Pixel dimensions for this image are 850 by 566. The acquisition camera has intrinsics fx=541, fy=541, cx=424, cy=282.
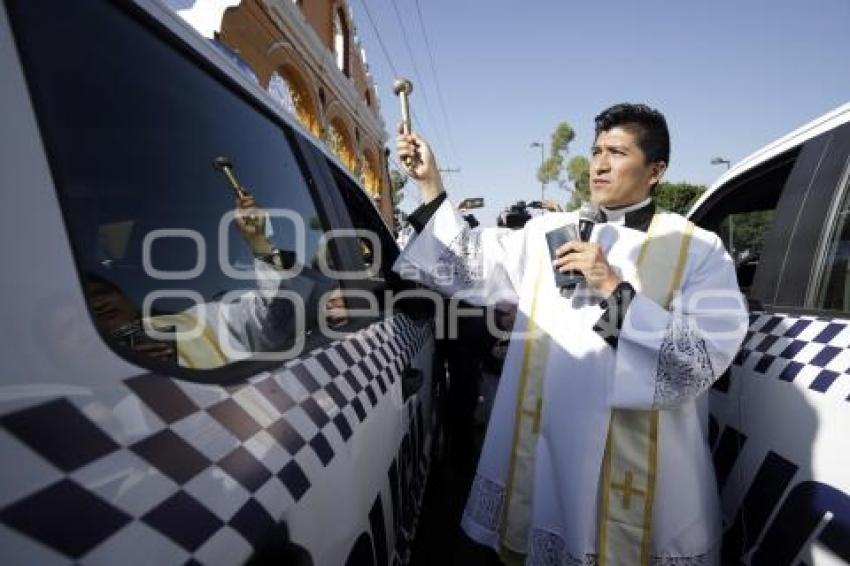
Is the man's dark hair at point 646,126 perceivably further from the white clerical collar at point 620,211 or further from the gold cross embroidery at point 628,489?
the gold cross embroidery at point 628,489

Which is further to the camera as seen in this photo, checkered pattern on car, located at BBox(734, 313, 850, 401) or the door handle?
the door handle

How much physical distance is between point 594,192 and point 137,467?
1.82 meters

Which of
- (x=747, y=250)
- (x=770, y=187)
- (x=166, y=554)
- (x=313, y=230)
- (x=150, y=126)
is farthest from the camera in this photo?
(x=747, y=250)

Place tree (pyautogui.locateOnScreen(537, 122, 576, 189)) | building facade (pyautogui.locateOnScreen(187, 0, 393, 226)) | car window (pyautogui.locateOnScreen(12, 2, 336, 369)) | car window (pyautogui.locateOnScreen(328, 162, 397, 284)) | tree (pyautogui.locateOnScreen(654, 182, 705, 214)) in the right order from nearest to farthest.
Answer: car window (pyautogui.locateOnScreen(12, 2, 336, 369)) → car window (pyautogui.locateOnScreen(328, 162, 397, 284)) → building facade (pyautogui.locateOnScreen(187, 0, 393, 226)) → tree (pyautogui.locateOnScreen(654, 182, 705, 214)) → tree (pyautogui.locateOnScreen(537, 122, 576, 189))

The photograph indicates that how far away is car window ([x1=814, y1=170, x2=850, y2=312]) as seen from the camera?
1596mm

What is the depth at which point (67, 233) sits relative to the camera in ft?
2.13

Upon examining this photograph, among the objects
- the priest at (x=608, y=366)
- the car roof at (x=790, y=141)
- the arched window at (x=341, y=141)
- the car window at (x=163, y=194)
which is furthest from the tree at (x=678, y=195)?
the car window at (x=163, y=194)

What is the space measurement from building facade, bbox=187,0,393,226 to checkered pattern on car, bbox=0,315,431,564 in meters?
4.63

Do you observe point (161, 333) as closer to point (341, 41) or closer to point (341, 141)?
point (341, 141)

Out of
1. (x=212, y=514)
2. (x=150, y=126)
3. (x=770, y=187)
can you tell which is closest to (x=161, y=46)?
(x=150, y=126)

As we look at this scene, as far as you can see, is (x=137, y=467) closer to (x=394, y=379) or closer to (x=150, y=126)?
(x=150, y=126)

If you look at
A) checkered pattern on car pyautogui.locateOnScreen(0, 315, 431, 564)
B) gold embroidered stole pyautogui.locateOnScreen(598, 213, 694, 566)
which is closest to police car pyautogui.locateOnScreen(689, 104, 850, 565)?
gold embroidered stole pyautogui.locateOnScreen(598, 213, 694, 566)

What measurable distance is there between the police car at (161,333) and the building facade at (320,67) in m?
4.16

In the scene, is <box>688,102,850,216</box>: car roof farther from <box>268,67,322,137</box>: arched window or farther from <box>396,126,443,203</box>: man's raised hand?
<box>268,67,322,137</box>: arched window
